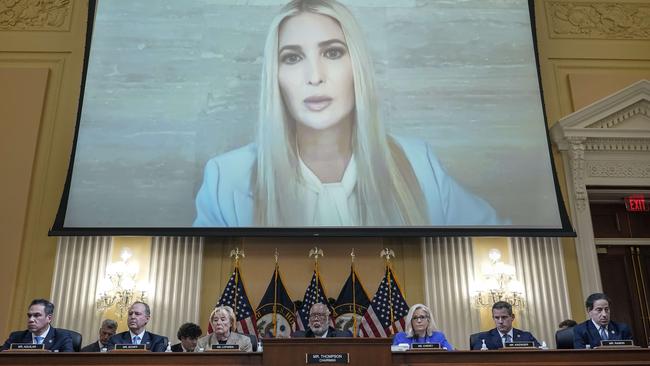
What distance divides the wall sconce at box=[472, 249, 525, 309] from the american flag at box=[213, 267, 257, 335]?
8.59ft

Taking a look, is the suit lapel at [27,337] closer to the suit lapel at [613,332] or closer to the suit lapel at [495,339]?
the suit lapel at [495,339]

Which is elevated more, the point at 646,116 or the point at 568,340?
the point at 646,116

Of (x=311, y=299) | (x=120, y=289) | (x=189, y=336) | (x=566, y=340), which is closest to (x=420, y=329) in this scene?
(x=566, y=340)

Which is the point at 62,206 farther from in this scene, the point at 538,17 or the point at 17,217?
the point at 538,17

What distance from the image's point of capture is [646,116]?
9.00 m

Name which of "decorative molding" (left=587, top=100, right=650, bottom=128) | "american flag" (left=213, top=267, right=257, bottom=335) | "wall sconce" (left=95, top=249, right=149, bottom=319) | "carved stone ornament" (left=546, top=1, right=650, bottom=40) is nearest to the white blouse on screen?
"american flag" (left=213, top=267, right=257, bottom=335)

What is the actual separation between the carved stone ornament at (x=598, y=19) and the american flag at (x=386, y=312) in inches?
174

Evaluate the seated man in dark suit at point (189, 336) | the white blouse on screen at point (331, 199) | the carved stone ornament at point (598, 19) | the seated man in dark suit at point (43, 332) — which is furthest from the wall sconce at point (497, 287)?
the seated man in dark suit at point (43, 332)

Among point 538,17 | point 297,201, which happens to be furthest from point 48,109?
point 538,17

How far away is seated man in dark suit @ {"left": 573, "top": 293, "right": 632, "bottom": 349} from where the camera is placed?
18.5ft

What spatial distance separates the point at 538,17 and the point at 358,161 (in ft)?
11.6

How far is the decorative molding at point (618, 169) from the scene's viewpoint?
8781 mm

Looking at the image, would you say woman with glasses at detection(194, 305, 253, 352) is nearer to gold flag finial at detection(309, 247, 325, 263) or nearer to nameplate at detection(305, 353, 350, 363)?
nameplate at detection(305, 353, 350, 363)

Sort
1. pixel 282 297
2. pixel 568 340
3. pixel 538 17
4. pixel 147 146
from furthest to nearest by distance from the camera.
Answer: pixel 538 17
pixel 147 146
pixel 282 297
pixel 568 340
